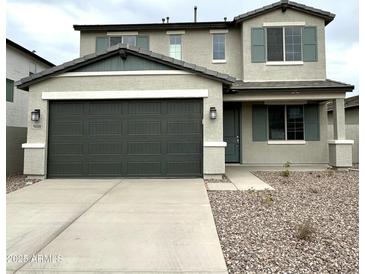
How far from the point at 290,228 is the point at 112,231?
3.04m

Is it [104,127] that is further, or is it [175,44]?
[175,44]

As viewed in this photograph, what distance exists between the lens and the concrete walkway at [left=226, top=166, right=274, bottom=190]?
329 inches

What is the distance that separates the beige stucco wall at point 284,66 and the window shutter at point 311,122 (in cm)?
143

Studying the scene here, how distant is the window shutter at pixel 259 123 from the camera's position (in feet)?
42.6

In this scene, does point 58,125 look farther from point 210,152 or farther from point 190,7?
point 190,7

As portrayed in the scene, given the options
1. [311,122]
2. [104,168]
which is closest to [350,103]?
[311,122]

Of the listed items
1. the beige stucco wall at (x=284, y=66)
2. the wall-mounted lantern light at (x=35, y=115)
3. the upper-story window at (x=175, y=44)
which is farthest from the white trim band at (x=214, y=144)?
the upper-story window at (x=175, y=44)

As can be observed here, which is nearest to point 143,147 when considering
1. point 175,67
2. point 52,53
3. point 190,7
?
point 175,67

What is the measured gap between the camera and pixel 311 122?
42.4ft

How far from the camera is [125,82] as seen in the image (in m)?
9.84

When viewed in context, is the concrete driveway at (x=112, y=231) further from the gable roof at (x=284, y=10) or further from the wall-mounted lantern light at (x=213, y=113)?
the gable roof at (x=284, y=10)

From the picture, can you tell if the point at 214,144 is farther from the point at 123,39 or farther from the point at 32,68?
the point at 32,68

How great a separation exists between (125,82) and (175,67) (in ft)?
5.93

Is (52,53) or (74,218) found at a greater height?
(52,53)
